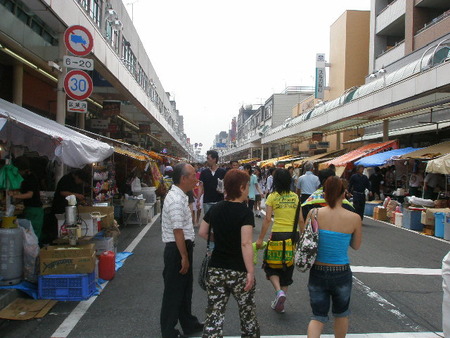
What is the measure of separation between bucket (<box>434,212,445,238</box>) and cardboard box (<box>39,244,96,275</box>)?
9.25 meters

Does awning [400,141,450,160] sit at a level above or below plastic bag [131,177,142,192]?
above

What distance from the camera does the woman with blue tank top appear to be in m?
3.32

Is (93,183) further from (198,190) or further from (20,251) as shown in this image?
(20,251)

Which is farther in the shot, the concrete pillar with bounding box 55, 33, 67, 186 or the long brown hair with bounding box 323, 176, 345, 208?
the concrete pillar with bounding box 55, 33, 67, 186

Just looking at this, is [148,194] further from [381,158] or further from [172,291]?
[172,291]

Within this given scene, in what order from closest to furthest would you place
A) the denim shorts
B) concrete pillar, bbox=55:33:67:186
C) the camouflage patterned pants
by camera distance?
the camouflage patterned pants, the denim shorts, concrete pillar, bbox=55:33:67:186

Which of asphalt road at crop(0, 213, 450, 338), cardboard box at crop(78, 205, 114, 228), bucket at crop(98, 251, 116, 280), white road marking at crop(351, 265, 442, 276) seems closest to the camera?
asphalt road at crop(0, 213, 450, 338)

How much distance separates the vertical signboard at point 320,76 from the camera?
3180 cm

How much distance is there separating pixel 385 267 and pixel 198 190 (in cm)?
607

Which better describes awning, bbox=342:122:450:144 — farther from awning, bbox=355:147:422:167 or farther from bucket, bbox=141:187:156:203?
bucket, bbox=141:187:156:203

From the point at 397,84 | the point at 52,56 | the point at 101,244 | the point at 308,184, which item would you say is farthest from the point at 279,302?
the point at 397,84

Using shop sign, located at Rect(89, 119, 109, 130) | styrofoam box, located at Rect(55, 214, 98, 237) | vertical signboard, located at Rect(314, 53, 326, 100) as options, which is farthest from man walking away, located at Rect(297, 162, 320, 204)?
vertical signboard, located at Rect(314, 53, 326, 100)

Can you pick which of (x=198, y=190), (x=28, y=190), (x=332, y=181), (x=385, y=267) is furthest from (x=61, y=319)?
(x=198, y=190)

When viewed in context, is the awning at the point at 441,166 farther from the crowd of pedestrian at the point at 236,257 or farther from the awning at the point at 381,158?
the crowd of pedestrian at the point at 236,257
